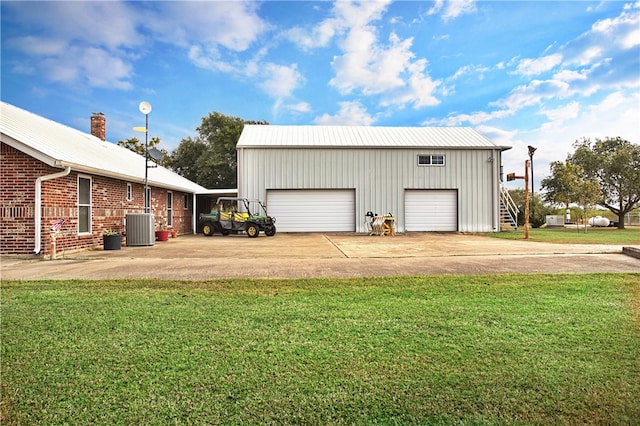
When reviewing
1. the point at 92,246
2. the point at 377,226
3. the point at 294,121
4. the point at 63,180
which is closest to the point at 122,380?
the point at 63,180

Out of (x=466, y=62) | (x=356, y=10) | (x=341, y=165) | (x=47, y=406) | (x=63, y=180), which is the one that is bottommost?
(x=47, y=406)

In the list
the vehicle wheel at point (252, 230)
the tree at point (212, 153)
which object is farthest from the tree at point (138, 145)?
the vehicle wheel at point (252, 230)

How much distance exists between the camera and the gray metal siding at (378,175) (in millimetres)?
19562

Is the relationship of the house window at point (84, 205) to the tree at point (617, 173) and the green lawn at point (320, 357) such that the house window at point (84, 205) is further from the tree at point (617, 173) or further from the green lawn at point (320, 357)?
the tree at point (617, 173)

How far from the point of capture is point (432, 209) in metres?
20.1

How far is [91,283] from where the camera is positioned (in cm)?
588

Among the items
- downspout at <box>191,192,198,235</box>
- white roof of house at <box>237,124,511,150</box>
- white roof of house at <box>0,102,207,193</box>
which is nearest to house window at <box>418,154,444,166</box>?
white roof of house at <box>237,124,511,150</box>

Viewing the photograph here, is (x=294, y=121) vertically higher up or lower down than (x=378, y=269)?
higher up

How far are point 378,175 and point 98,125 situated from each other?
47.8 feet

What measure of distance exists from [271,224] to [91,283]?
10875 millimetres

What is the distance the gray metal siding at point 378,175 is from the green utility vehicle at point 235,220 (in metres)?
1.59

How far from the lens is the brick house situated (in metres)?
9.23

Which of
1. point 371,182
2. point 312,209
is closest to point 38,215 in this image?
point 312,209

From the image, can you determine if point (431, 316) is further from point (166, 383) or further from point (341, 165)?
point (341, 165)
